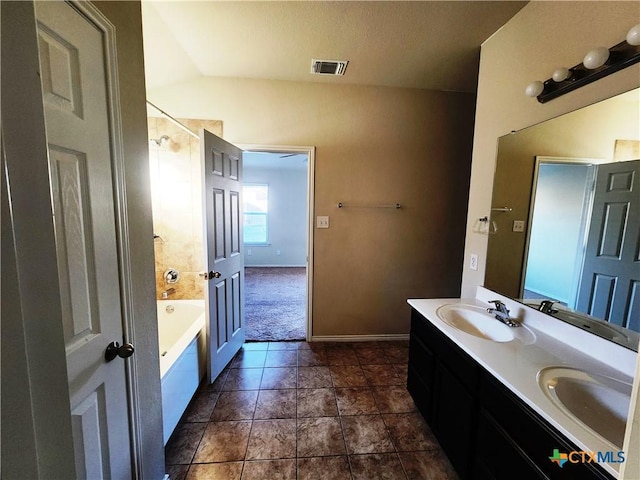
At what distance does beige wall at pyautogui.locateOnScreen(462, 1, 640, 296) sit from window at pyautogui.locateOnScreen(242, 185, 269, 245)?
16.3 ft

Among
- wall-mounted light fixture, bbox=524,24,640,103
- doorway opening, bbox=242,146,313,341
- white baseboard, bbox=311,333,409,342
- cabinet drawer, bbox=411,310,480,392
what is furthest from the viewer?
doorway opening, bbox=242,146,313,341

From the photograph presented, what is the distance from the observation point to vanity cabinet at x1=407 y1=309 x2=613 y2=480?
0.83 m

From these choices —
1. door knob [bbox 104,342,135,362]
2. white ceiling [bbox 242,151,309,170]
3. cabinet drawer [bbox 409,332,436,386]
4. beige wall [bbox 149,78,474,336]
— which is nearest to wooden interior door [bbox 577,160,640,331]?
cabinet drawer [bbox 409,332,436,386]

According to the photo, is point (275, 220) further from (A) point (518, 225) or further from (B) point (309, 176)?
(A) point (518, 225)

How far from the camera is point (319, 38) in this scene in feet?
5.94

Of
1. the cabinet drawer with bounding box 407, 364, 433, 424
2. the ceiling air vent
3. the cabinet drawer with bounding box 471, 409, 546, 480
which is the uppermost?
the ceiling air vent

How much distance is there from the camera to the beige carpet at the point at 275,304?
9.79 feet

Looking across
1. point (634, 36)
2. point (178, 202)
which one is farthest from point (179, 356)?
point (634, 36)

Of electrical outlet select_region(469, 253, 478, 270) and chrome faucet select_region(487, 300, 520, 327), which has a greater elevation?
electrical outlet select_region(469, 253, 478, 270)

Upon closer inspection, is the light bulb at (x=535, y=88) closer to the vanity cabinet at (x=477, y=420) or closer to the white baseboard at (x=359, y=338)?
the vanity cabinet at (x=477, y=420)

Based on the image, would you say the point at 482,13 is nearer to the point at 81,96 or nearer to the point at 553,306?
the point at 553,306

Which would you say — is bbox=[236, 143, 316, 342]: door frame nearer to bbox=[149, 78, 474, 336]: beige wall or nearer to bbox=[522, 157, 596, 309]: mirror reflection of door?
bbox=[149, 78, 474, 336]: beige wall

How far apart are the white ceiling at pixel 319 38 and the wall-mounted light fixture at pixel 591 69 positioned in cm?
59

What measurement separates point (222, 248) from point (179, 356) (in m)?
0.87
